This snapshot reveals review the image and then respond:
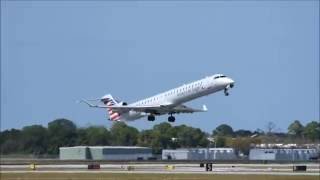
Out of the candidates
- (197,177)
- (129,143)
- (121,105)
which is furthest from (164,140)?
(197,177)

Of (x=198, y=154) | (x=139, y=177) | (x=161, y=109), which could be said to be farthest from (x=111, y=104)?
(x=139, y=177)

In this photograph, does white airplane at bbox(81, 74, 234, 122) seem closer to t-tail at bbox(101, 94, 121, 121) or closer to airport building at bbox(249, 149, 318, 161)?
t-tail at bbox(101, 94, 121, 121)

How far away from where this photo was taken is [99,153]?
16788 centimetres

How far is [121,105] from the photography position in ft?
443

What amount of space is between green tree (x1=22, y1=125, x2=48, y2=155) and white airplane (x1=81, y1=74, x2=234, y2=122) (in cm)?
3328

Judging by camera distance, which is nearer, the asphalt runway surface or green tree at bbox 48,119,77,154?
the asphalt runway surface

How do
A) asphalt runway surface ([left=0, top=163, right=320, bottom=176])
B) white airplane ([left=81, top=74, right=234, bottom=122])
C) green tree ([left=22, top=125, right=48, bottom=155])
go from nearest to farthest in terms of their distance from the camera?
1. asphalt runway surface ([left=0, top=163, right=320, bottom=176])
2. white airplane ([left=81, top=74, right=234, bottom=122])
3. green tree ([left=22, top=125, right=48, bottom=155])

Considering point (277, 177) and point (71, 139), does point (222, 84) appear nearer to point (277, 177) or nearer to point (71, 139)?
point (277, 177)

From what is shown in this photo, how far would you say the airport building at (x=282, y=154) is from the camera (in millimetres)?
184000

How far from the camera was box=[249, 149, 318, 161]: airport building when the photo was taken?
184000 millimetres

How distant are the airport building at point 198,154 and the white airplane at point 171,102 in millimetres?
43060

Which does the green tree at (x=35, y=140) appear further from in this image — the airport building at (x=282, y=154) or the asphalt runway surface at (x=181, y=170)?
the asphalt runway surface at (x=181, y=170)

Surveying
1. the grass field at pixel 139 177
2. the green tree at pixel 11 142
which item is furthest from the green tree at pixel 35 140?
the grass field at pixel 139 177

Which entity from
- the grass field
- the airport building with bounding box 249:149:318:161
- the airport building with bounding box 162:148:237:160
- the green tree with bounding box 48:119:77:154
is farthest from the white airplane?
the airport building with bounding box 249:149:318:161
